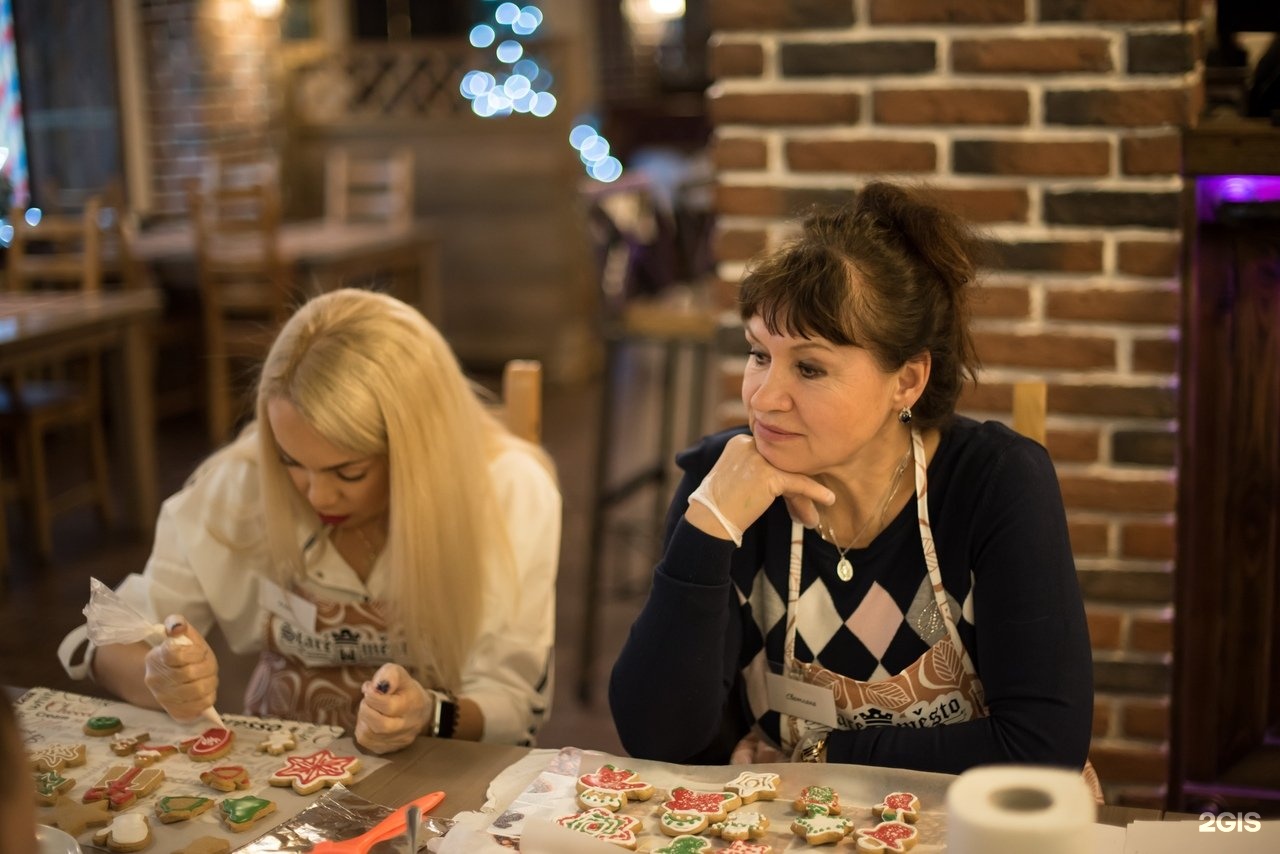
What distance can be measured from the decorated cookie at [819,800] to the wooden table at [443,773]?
0.25 metres

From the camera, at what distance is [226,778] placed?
138cm

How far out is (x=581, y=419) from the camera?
21.4 feet

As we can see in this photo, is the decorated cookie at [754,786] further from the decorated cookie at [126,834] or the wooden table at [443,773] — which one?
the decorated cookie at [126,834]

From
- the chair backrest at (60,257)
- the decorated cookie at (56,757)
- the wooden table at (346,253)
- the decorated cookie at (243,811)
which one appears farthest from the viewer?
the wooden table at (346,253)

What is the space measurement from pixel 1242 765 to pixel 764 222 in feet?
3.98

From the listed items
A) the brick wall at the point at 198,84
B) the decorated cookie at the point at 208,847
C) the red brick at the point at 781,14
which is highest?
the brick wall at the point at 198,84

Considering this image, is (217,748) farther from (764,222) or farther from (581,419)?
(581,419)

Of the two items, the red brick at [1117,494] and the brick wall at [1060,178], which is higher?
the brick wall at [1060,178]

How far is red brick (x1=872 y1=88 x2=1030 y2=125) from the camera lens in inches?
87.2

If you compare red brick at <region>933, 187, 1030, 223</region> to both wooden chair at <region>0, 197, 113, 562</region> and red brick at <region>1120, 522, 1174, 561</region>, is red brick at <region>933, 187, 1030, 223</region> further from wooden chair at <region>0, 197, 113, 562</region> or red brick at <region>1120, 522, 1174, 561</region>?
wooden chair at <region>0, 197, 113, 562</region>

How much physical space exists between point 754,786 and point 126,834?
581 mm

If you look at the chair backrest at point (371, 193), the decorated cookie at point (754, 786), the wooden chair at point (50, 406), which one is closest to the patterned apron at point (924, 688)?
the decorated cookie at point (754, 786)

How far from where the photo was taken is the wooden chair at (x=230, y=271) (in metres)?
5.89

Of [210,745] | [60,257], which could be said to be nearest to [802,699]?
[210,745]
